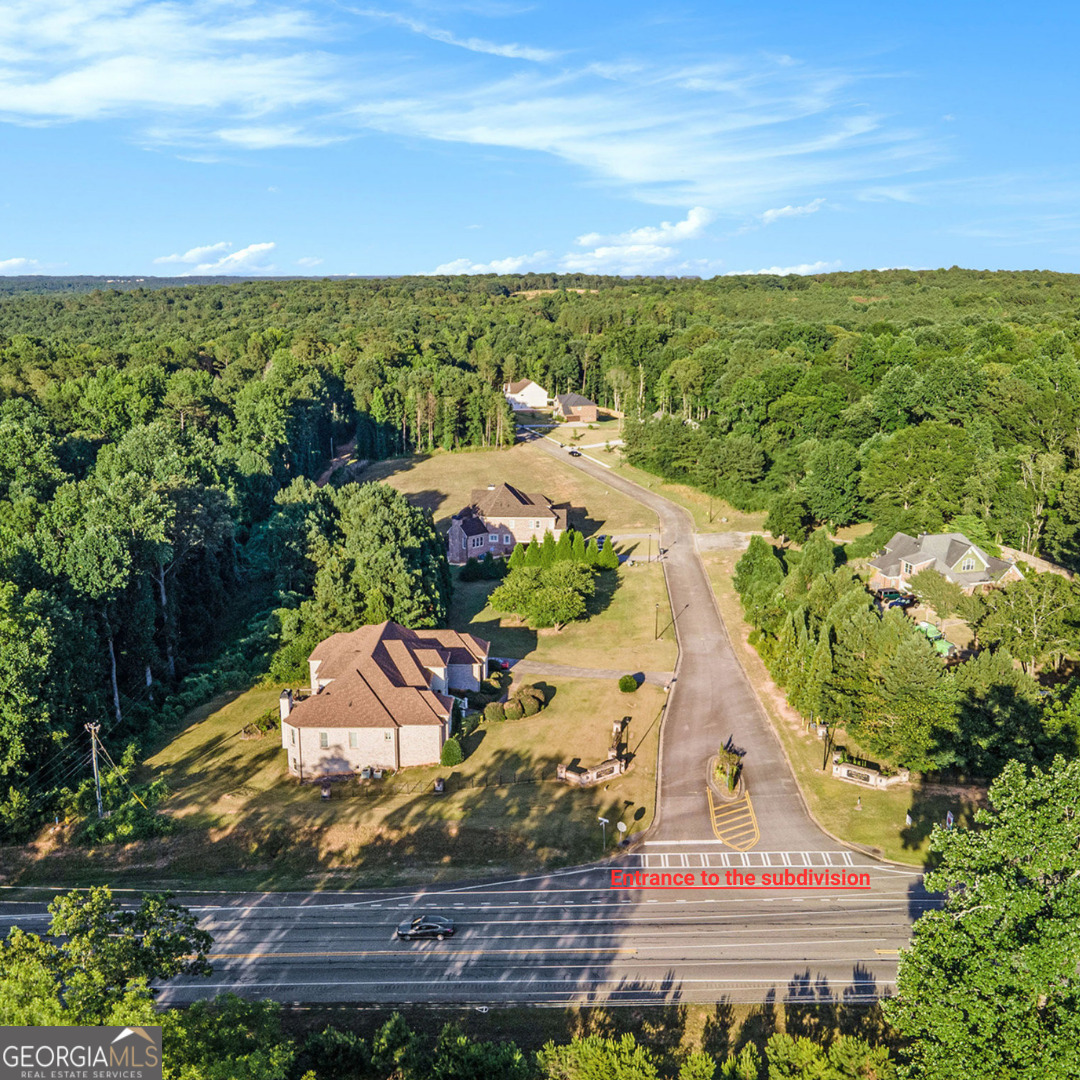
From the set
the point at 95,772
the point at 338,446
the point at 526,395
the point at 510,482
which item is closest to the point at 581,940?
the point at 95,772

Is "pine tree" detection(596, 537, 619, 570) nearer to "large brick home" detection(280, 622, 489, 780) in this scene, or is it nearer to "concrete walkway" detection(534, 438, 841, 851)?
"concrete walkway" detection(534, 438, 841, 851)

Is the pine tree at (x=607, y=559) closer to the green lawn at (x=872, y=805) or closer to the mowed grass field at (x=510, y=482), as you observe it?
the mowed grass field at (x=510, y=482)

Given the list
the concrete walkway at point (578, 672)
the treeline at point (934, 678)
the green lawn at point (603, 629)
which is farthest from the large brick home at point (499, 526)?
the treeline at point (934, 678)

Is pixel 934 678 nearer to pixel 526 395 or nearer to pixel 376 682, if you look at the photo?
pixel 376 682

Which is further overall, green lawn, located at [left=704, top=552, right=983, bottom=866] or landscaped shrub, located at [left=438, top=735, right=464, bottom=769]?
landscaped shrub, located at [left=438, top=735, right=464, bottom=769]

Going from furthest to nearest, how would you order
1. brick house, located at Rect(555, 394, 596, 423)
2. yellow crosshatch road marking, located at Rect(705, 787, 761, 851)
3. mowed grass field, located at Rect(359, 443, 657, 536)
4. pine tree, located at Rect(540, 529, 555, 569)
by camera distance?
brick house, located at Rect(555, 394, 596, 423), mowed grass field, located at Rect(359, 443, 657, 536), pine tree, located at Rect(540, 529, 555, 569), yellow crosshatch road marking, located at Rect(705, 787, 761, 851)
